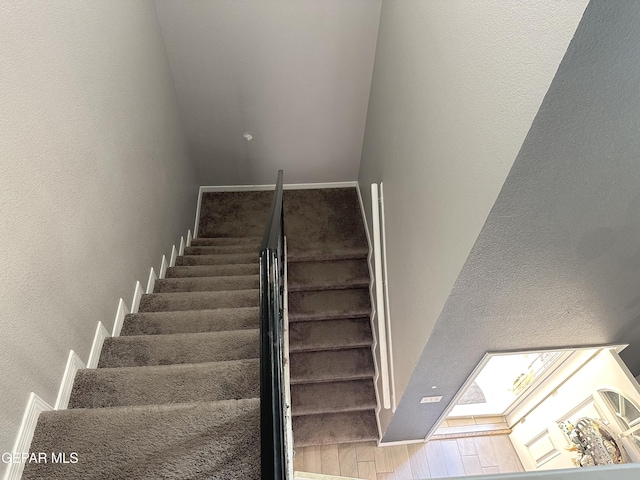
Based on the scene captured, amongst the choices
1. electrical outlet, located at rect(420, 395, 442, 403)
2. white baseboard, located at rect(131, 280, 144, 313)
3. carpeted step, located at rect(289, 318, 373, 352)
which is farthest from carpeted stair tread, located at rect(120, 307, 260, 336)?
carpeted step, located at rect(289, 318, 373, 352)

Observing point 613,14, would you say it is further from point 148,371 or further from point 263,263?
point 148,371

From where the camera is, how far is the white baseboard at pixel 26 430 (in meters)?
1.29

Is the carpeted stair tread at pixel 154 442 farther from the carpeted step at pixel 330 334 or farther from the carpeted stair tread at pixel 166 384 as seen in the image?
the carpeted step at pixel 330 334

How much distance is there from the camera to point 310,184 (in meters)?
4.83

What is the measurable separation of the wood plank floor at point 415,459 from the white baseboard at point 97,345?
6.60ft

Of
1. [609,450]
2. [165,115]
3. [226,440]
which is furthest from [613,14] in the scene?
[165,115]

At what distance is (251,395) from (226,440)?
0.99ft

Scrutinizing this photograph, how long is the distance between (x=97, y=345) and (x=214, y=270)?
1215 millimetres

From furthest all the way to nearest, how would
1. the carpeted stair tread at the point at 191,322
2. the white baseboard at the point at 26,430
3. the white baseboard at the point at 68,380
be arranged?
the carpeted stair tread at the point at 191,322 < the white baseboard at the point at 68,380 < the white baseboard at the point at 26,430

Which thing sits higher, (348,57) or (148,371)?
(348,57)

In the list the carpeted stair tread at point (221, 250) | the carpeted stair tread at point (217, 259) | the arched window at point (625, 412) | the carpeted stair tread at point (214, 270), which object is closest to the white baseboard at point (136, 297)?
the carpeted stair tread at point (214, 270)

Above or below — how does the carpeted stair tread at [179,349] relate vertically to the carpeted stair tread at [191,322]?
below

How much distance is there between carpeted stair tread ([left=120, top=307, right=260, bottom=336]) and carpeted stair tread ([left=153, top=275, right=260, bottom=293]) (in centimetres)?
48

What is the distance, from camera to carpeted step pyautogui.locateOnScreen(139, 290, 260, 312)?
98.7 inches
